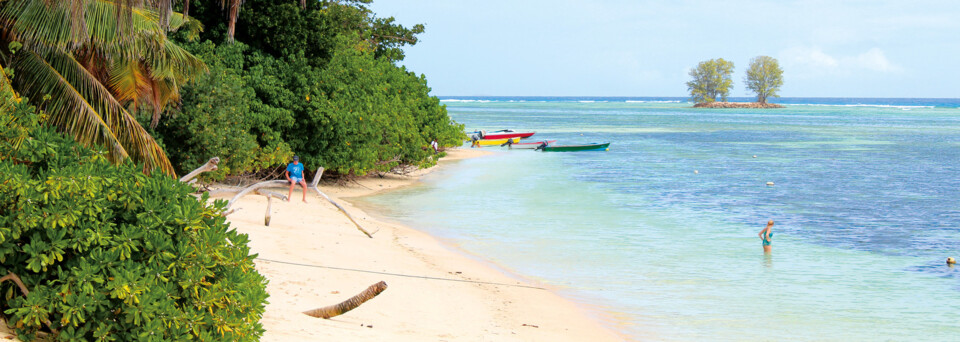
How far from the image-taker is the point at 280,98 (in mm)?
24156

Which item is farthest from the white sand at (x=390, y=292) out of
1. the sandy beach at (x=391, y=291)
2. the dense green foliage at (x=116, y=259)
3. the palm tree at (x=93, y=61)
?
the palm tree at (x=93, y=61)

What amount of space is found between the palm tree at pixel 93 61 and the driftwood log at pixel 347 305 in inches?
103

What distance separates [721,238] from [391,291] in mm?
11435

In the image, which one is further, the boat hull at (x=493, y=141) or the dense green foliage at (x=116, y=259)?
the boat hull at (x=493, y=141)

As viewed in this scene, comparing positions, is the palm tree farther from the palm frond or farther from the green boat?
the green boat

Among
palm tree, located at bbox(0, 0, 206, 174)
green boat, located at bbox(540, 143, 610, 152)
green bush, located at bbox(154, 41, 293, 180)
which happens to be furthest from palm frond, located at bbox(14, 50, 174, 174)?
green boat, located at bbox(540, 143, 610, 152)

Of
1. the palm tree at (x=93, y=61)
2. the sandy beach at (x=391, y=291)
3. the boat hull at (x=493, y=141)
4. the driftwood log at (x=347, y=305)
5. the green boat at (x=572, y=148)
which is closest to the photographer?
the driftwood log at (x=347, y=305)

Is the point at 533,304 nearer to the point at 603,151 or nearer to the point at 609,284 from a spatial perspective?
the point at 609,284

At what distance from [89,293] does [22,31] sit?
5.94 m

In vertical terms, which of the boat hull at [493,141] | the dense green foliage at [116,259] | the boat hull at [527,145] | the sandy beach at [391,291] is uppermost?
the dense green foliage at [116,259]

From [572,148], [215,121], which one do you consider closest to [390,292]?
[215,121]

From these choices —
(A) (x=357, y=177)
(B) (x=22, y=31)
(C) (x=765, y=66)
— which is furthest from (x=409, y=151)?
(C) (x=765, y=66)

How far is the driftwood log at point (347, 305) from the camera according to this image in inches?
356

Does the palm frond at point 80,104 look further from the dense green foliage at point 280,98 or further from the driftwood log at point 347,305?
the dense green foliage at point 280,98
